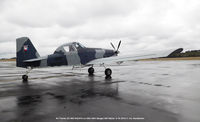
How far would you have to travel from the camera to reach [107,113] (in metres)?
4.83

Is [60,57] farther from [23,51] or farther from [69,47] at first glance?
[23,51]

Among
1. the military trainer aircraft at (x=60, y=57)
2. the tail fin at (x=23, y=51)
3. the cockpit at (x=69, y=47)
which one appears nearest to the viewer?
the military trainer aircraft at (x=60, y=57)

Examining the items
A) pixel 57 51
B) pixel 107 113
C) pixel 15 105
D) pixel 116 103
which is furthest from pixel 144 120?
pixel 57 51

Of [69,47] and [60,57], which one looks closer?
[60,57]

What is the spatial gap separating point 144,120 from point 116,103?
1.77 metres

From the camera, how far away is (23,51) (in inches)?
521

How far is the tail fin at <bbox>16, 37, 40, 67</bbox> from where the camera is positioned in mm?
13062

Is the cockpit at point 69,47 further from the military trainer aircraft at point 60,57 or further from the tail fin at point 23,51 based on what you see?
the tail fin at point 23,51

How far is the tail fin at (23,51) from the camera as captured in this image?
13062mm

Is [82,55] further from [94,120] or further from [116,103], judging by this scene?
[94,120]

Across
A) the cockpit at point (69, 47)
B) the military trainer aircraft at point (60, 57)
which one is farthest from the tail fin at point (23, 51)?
the cockpit at point (69, 47)

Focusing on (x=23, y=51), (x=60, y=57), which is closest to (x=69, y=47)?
(x=60, y=57)

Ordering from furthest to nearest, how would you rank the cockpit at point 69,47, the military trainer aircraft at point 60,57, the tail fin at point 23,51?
the cockpit at point 69,47
the tail fin at point 23,51
the military trainer aircraft at point 60,57

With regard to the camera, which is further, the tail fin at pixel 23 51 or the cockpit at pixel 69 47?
the cockpit at pixel 69 47
